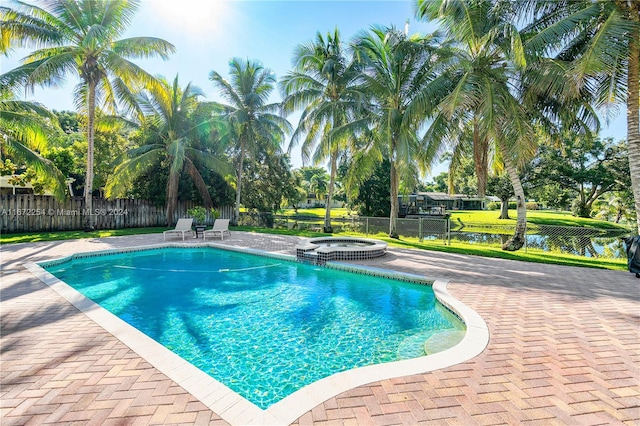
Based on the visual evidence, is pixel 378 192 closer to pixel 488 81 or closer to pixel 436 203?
pixel 488 81

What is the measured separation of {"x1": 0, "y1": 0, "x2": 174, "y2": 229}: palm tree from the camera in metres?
11.8

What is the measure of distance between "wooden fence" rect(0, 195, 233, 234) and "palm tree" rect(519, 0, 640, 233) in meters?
19.5

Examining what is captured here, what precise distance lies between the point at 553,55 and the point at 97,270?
51.5 feet

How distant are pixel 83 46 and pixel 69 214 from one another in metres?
7.92

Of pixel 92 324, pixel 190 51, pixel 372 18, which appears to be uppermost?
pixel 372 18

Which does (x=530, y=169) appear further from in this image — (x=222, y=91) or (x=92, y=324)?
(x=92, y=324)

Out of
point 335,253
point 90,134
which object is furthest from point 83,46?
point 335,253

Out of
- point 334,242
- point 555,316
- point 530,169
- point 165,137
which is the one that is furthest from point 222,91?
point 530,169

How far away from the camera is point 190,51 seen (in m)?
12.8

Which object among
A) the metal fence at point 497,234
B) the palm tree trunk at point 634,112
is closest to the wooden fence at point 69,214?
the metal fence at point 497,234

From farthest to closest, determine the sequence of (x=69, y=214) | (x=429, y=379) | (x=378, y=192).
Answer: (x=378, y=192)
(x=69, y=214)
(x=429, y=379)

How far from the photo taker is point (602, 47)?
7.25 metres

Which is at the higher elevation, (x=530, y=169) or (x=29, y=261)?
(x=530, y=169)

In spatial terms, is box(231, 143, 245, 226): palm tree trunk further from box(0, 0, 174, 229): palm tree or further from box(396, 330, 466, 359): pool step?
box(396, 330, 466, 359): pool step
